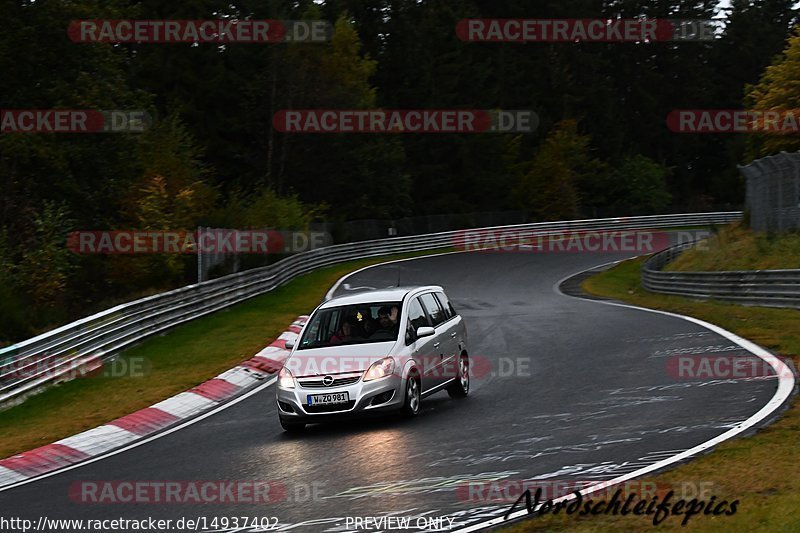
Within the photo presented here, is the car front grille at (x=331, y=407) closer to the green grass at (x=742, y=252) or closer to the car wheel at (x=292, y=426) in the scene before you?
the car wheel at (x=292, y=426)

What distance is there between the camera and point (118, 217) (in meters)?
44.0

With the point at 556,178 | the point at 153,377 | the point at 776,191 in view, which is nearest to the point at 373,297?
the point at 153,377

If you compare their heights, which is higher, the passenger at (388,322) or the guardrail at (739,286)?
the passenger at (388,322)

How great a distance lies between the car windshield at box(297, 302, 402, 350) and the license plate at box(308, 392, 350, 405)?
100cm

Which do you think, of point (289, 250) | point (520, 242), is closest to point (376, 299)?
point (289, 250)

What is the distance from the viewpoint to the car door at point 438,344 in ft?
44.5

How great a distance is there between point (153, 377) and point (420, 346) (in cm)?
697

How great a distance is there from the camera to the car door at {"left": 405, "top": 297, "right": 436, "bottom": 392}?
1303cm

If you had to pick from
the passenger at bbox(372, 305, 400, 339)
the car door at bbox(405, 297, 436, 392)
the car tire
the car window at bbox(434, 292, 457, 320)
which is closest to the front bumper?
the car tire

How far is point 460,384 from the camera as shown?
47.1 ft

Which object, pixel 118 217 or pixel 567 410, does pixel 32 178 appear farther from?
pixel 567 410

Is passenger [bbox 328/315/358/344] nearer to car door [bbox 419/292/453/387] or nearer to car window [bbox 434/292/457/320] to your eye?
car door [bbox 419/292/453/387]

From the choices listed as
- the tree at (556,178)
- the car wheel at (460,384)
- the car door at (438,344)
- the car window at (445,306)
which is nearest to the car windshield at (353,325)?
the car door at (438,344)

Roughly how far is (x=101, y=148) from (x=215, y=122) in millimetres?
30336
